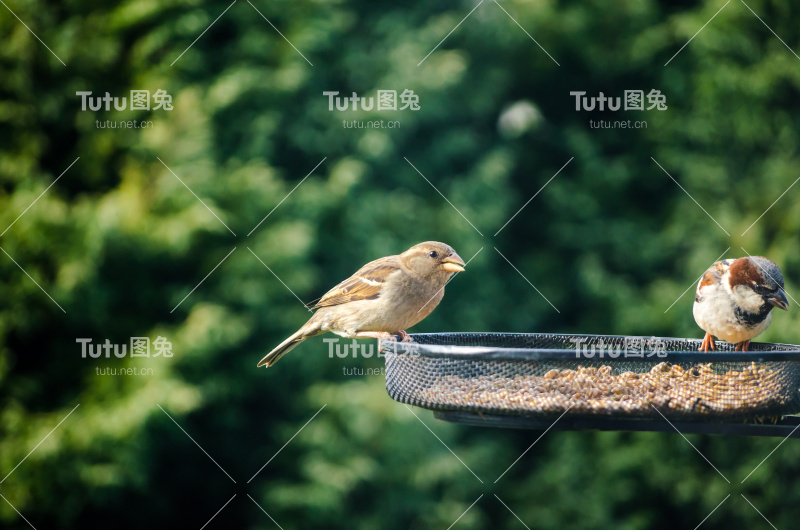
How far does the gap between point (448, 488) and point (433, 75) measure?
357 cm

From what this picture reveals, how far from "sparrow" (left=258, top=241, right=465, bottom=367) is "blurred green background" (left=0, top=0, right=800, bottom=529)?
1.98 m

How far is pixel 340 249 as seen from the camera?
598 centimetres

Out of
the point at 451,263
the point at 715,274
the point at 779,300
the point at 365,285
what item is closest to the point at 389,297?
the point at 365,285

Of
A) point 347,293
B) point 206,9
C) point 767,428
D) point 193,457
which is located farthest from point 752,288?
point 206,9

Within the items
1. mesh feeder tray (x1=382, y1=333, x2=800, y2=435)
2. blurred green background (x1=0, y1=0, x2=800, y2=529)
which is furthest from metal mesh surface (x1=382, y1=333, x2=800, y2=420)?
blurred green background (x1=0, y1=0, x2=800, y2=529)

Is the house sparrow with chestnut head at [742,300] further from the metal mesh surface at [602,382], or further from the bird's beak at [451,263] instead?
the bird's beak at [451,263]

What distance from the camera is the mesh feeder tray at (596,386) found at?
83.6 inches

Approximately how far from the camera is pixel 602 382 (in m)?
2.27

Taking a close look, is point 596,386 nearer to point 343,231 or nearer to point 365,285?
point 365,285

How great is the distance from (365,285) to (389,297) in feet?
0.72

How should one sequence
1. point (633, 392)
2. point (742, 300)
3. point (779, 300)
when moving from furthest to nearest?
point (742, 300) < point (779, 300) < point (633, 392)

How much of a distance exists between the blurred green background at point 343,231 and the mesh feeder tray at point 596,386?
11.0 ft

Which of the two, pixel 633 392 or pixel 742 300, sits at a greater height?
pixel 742 300

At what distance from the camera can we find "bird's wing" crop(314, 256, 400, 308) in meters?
3.49
